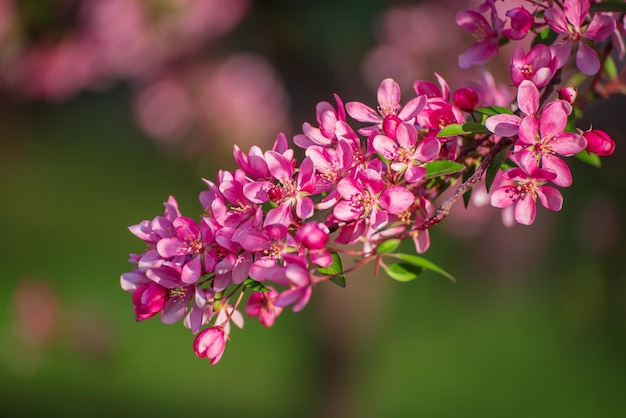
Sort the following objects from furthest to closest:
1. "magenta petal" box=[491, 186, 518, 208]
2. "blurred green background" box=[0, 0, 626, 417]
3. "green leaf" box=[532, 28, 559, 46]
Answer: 1. "blurred green background" box=[0, 0, 626, 417]
2. "green leaf" box=[532, 28, 559, 46]
3. "magenta petal" box=[491, 186, 518, 208]

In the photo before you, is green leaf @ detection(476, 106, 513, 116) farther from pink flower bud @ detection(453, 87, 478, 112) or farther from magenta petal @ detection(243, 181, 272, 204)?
magenta petal @ detection(243, 181, 272, 204)

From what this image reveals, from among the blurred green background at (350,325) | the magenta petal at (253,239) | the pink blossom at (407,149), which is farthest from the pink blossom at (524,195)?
the blurred green background at (350,325)

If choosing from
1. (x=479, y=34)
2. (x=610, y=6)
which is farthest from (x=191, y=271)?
(x=610, y=6)

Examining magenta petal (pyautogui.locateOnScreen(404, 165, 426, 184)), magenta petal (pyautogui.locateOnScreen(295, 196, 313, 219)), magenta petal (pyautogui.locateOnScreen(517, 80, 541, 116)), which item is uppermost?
magenta petal (pyautogui.locateOnScreen(517, 80, 541, 116))

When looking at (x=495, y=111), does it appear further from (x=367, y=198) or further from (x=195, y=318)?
(x=195, y=318)

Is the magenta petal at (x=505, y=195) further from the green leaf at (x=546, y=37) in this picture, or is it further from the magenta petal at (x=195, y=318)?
the magenta petal at (x=195, y=318)

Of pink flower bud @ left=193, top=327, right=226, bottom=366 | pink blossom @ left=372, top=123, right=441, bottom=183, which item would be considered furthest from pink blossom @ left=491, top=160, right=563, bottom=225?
pink flower bud @ left=193, top=327, right=226, bottom=366

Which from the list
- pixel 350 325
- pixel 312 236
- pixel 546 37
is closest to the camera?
pixel 312 236
